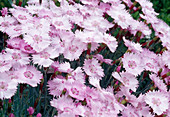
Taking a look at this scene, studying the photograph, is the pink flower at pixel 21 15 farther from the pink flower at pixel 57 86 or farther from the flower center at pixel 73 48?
the pink flower at pixel 57 86

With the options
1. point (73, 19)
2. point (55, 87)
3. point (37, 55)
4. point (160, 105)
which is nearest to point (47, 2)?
point (73, 19)

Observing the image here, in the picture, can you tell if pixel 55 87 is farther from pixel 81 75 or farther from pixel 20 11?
pixel 20 11

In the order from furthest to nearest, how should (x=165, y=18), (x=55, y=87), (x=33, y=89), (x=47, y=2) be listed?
(x=165, y=18) < (x=47, y=2) < (x=33, y=89) < (x=55, y=87)

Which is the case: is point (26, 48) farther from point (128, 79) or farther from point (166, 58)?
point (166, 58)

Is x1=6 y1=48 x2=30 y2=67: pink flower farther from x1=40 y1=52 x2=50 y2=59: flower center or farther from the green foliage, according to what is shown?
the green foliage

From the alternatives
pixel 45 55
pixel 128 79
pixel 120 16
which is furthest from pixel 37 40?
pixel 120 16

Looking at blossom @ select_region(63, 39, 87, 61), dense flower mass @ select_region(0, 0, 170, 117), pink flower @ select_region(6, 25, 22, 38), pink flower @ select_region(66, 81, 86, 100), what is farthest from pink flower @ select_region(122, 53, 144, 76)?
pink flower @ select_region(6, 25, 22, 38)
